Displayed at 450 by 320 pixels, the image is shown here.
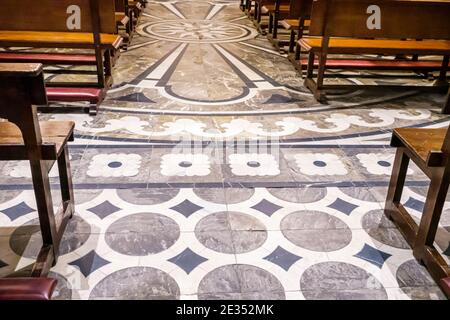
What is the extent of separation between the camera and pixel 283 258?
1.92 meters

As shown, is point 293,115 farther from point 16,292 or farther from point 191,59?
point 16,292

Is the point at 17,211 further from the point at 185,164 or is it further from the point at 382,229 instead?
the point at 382,229

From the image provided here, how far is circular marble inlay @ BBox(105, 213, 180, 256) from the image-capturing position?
195 cm

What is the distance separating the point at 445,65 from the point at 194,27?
377 cm

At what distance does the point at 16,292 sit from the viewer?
1268 mm

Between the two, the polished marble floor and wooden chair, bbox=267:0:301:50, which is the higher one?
wooden chair, bbox=267:0:301:50

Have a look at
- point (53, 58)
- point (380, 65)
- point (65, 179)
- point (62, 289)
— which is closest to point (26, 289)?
point (62, 289)

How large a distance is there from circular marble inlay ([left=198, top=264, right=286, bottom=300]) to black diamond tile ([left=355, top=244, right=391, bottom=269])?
439 mm

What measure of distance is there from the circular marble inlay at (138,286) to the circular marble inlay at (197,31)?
445 cm

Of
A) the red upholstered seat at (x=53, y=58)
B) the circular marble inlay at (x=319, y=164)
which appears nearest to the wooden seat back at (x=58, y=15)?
the red upholstered seat at (x=53, y=58)

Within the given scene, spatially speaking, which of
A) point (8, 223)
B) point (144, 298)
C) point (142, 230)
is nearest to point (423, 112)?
point (142, 230)

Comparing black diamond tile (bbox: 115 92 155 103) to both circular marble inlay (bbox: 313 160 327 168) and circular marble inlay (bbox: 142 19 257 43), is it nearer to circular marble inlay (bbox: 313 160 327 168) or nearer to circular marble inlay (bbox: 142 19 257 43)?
circular marble inlay (bbox: 313 160 327 168)

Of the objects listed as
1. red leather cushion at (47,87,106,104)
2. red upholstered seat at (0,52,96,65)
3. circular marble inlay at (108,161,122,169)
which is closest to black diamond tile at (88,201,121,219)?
circular marble inlay at (108,161,122,169)

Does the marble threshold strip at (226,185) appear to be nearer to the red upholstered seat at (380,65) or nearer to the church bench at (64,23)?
the church bench at (64,23)
